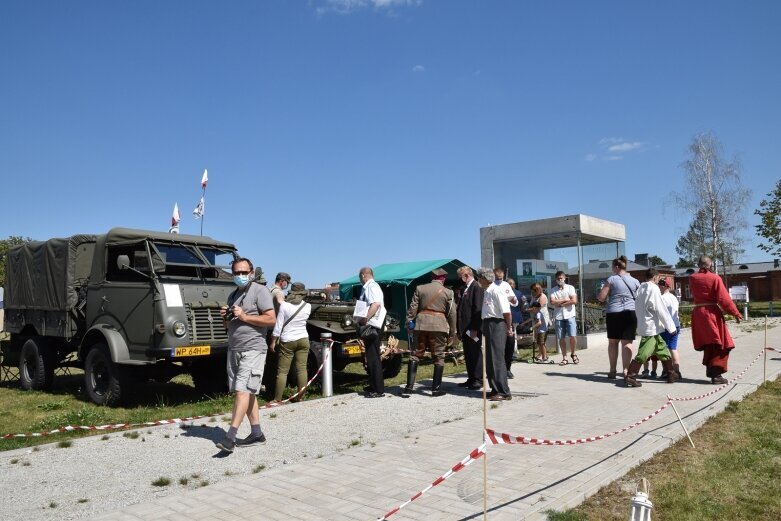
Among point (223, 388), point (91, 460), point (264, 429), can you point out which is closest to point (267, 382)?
point (223, 388)

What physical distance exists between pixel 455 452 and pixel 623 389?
4.37 m

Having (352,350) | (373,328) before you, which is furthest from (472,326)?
(352,350)

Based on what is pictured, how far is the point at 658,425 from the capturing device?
20.2ft

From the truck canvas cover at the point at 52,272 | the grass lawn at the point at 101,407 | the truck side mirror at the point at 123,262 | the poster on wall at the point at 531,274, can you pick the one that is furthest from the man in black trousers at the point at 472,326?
the poster on wall at the point at 531,274

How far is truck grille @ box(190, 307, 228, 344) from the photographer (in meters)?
8.41

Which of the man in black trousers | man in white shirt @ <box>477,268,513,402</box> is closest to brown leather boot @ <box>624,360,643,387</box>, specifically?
man in white shirt @ <box>477,268,513,402</box>

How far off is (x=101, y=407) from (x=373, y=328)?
13.5 feet

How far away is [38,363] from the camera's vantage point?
10.3m

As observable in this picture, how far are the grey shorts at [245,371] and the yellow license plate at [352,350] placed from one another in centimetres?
387

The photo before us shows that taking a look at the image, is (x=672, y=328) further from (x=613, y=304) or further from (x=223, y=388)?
(x=223, y=388)

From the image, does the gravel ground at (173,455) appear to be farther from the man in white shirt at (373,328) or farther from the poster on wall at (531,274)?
the poster on wall at (531,274)

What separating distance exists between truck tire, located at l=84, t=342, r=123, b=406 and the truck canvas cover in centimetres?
131

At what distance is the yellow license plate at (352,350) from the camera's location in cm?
960

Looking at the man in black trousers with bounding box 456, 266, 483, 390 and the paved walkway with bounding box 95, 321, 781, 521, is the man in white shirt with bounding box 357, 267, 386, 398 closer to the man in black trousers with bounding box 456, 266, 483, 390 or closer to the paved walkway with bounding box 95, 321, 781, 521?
the man in black trousers with bounding box 456, 266, 483, 390
